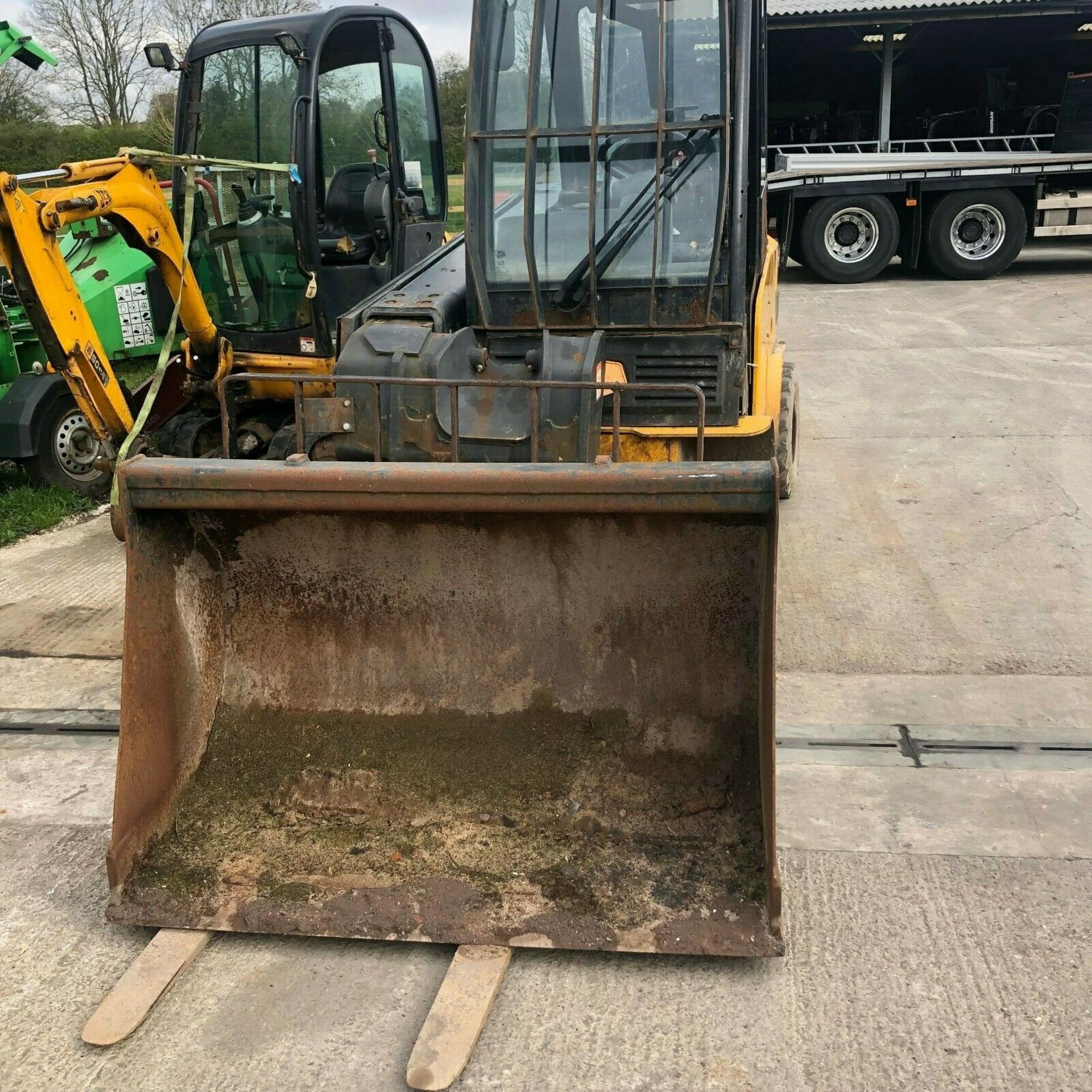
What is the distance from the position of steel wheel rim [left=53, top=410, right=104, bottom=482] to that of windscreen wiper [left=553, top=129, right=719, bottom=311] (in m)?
3.88

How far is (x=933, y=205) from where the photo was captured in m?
13.9

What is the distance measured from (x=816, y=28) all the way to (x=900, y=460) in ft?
32.6

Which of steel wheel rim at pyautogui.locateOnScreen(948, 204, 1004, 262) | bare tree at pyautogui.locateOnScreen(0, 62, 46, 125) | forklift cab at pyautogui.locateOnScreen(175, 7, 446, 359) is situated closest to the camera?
forklift cab at pyautogui.locateOnScreen(175, 7, 446, 359)

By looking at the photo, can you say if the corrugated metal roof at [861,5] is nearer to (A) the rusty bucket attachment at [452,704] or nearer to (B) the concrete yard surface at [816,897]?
(B) the concrete yard surface at [816,897]

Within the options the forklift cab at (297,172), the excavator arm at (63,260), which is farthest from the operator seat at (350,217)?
the excavator arm at (63,260)

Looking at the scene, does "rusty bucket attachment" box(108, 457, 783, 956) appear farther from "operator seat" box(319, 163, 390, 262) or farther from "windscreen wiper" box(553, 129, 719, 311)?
"operator seat" box(319, 163, 390, 262)

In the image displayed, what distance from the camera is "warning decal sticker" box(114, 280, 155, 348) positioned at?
320 inches

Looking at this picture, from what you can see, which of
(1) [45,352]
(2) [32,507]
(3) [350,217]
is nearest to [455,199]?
(3) [350,217]

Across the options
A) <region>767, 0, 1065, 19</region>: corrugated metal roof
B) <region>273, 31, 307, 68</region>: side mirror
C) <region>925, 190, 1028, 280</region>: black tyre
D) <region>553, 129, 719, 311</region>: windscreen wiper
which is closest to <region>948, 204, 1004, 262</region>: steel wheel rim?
<region>925, 190, 1028, 280</region>: black tyre

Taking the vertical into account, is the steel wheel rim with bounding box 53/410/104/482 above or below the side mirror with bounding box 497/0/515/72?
below

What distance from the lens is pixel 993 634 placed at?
468cm

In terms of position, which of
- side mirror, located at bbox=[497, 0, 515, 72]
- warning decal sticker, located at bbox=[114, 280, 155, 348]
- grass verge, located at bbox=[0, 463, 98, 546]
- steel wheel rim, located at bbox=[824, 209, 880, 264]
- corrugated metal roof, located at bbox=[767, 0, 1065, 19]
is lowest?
grass verge, located at bbox=[0, 463, 98, 546]

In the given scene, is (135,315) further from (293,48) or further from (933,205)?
(933,205)

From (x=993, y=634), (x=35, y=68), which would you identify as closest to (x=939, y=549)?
(x=993, y=634)
